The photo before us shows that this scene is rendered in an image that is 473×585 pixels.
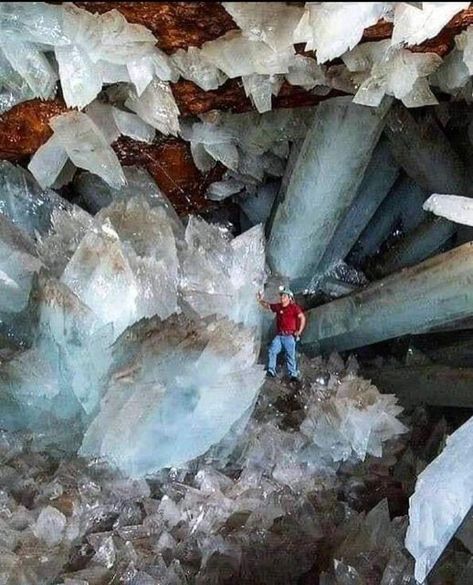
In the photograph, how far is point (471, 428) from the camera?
1697 mm

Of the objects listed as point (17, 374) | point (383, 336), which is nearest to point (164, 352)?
point (17, 374)

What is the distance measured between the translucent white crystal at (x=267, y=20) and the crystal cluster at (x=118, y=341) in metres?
0.58

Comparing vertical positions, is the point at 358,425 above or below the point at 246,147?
below

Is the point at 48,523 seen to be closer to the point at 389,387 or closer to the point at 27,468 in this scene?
the point at 27,468

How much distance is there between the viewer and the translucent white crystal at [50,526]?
165 centimetres

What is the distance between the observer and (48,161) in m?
1.89

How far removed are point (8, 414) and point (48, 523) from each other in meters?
0.33

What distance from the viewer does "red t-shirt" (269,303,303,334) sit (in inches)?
84.3

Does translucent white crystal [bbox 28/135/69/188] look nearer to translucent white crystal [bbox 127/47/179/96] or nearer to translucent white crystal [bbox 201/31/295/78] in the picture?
translucent white crystal [bbox 127/47/179/96]

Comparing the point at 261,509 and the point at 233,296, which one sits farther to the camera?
the point at 233,296

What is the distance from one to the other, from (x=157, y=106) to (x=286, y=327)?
66 cm

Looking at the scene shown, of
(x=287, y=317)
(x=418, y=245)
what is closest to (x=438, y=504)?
(x=287, y=317)

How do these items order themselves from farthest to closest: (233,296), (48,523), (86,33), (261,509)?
(233,296)
(261,509)
(48,523)
(86,33)

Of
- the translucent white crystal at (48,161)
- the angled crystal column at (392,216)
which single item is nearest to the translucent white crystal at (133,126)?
the translucent white crystal at (48,161)
